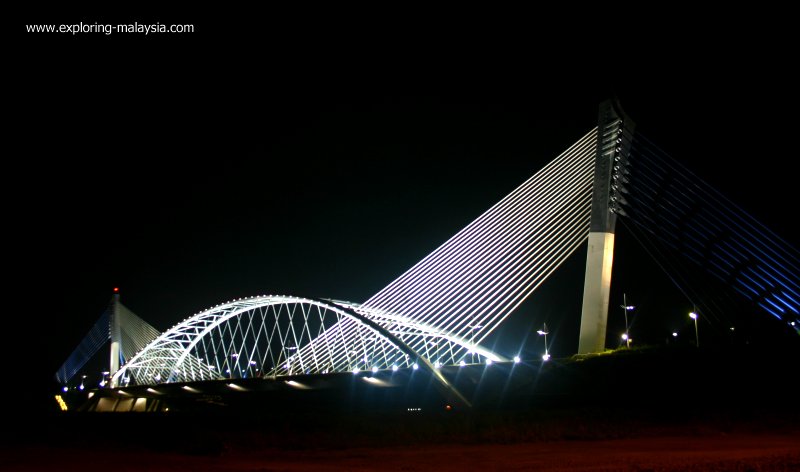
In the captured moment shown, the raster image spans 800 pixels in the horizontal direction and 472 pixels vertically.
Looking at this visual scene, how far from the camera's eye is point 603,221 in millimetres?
26438

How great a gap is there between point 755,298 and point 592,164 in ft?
28.2

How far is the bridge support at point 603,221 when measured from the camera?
2619 cm

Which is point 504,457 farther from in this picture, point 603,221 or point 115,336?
point 115,336

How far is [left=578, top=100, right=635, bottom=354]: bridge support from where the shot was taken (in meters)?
26.2

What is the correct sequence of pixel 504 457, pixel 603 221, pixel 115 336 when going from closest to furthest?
pixel 504 457 → pixel 603 221 → pixel 115 336

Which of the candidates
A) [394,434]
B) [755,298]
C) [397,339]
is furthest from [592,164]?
[394,434]

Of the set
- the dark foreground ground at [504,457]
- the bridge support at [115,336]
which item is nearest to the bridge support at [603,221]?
the dark foreground ground at [504,457]

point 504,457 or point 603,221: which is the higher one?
point 603,221

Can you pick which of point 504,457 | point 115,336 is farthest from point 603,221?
point 115,336

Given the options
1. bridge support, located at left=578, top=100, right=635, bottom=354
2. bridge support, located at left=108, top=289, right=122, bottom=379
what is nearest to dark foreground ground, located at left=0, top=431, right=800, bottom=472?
bridge support, located at left=578, top=100, right=635, bottom=354

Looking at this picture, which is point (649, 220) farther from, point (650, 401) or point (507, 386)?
point (507, 386)

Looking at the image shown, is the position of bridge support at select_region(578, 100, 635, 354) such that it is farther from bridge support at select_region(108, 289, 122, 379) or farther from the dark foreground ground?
bridge support at select_region(108, 289, 122, 379)

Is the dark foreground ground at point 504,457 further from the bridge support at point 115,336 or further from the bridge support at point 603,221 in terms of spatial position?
the bridge support at point 115,336

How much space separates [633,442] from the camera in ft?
55.4
